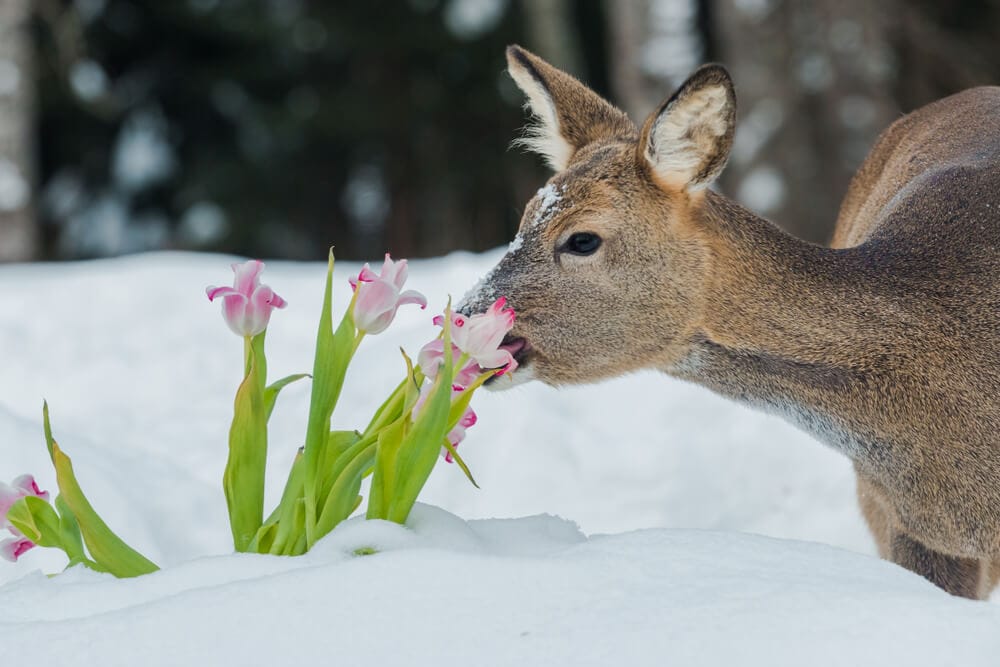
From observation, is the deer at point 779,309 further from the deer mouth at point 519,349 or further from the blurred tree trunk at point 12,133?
the blurred tree trunk at point 12,133

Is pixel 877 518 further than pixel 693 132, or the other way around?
pixel 877 518

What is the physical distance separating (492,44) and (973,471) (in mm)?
12649

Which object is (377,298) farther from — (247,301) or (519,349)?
(519,349)

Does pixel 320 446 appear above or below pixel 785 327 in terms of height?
below

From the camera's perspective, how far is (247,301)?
94.7 inches

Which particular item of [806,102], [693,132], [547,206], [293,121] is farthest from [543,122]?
[293,121]

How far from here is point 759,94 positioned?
9.18 meters

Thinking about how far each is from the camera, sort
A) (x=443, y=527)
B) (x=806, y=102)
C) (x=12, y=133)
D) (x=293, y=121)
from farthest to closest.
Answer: (x=293, y=121) < (x=806, y=102) < (x=12, y=133) < (x=443, y=527)

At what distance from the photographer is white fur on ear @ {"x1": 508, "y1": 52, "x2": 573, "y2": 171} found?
10.8 ft

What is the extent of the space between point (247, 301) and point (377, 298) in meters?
0.24

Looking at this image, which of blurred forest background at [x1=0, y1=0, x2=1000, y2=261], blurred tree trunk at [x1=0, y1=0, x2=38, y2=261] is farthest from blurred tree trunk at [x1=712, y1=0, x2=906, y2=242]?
blurred tree trunk at [x1=0, y1=0, x2=38, y2=261]

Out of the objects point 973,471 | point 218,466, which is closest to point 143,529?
point 218,466

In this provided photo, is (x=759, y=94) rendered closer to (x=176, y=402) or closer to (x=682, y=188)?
(x=176, y=402)

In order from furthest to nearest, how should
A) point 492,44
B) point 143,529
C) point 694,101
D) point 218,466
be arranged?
point 492,44 < point 218,466 < point 143,529 < point 694,101
